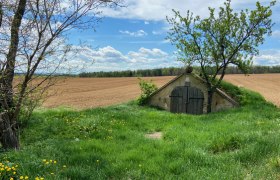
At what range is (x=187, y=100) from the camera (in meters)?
19.3

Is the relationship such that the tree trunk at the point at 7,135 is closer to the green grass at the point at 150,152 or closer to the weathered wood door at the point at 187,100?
the green grass at the point at 150,152

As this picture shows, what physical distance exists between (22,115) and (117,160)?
7.05m

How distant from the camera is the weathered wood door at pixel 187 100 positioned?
19141 millimetres

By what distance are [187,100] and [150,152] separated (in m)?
11.5

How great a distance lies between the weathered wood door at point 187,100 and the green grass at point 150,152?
6.17 m

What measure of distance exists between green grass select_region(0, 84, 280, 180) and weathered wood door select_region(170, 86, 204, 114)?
20.3 feet

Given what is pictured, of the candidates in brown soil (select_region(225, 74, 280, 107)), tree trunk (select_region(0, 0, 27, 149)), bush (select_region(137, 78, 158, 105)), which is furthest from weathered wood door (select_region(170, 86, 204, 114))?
tree trunk (select_region(0, 0, 27, 149))

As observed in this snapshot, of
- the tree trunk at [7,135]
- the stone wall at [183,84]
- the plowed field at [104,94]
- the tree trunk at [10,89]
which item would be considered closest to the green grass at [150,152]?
the tree trunk at [7,135]

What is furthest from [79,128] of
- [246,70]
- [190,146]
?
[246,70]

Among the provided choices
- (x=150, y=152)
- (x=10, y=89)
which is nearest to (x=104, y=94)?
(x=10, y=89)

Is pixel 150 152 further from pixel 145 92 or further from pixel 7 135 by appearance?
pixel 145 92

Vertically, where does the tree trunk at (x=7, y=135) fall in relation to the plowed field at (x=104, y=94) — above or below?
above

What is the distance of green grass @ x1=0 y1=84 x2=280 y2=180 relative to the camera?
662 cm

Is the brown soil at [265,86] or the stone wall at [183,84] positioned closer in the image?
the stone wall at [183,84]
